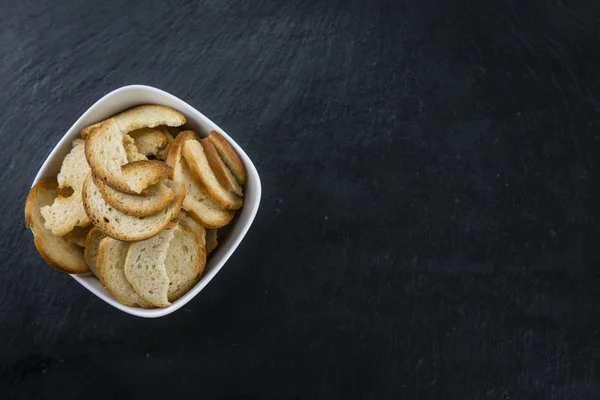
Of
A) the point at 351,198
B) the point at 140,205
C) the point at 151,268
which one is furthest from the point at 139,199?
the point at 351,198

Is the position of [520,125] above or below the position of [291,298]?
above

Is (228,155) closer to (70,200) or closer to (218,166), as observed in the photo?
(218,166)

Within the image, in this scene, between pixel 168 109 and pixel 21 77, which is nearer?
pixel 168 109

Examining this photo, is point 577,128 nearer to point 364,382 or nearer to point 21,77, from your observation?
point 364,382

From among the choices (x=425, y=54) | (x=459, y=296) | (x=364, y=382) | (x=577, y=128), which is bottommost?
(x=364, y=382)

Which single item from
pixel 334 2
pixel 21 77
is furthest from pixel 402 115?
pixel 21 77

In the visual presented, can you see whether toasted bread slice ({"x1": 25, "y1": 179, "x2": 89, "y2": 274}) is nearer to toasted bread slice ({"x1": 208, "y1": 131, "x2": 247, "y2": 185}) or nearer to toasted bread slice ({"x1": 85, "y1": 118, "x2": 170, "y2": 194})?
toasted bread slice ({"x1": 85, "y1": 118, "x2": 170, "y2": 194})
